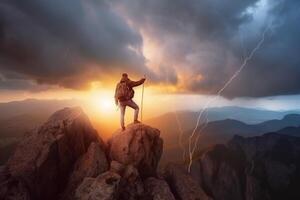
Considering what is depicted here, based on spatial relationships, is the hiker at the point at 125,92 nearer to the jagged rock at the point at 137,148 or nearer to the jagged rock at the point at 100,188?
the jagged rock at the point at 137,148

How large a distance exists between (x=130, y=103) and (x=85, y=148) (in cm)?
758

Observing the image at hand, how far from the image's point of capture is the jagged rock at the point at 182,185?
33.7 metres

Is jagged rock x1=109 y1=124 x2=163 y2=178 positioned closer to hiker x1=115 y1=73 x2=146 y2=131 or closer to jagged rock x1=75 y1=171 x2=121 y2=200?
hiker x1=115 y1=73 x2=146 y2=131

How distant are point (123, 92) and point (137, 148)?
21.5 feet

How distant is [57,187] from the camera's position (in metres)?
30.9

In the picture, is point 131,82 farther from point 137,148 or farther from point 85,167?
point 85,167

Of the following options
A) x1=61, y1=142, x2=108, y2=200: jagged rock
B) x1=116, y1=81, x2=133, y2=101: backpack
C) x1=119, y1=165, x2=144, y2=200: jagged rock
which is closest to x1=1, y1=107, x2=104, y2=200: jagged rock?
x1=61, y1=142, x2=108, y2=200: jagged rock

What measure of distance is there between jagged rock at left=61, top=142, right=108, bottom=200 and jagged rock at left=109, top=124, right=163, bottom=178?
2.02 metres

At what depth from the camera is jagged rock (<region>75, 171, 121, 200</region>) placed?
25.2 m

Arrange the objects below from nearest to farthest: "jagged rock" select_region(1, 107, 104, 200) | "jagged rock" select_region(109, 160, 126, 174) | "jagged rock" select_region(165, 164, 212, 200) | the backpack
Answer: "jagged rock" select_region(1, 107, 104, 200)
"jagged rock" select_region(109, 160, 126, 174)
"jagged rock" select_region(165, 164, 212, 200)
the backpack

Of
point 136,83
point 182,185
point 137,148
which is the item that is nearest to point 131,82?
point 136,83

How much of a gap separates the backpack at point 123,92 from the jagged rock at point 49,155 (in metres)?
5.84

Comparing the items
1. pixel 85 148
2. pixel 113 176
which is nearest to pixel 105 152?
pixel 85 148

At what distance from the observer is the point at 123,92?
34.5 m
